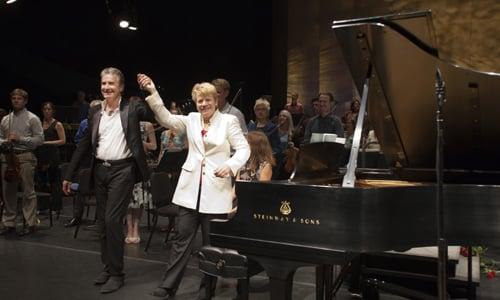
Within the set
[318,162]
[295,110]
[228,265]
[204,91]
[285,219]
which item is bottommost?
[228,265]

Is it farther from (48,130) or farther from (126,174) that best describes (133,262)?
(48,130)

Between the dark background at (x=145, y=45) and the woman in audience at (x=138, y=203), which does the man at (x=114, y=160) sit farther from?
the dark background at (x=145, y=45)

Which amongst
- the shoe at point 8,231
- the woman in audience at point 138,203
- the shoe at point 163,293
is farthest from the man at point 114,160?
the shoe at point 8,231

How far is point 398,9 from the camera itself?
839cm

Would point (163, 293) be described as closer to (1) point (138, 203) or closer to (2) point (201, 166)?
(2) point (201, 166)

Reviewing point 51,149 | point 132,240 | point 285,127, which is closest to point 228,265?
point 132,240

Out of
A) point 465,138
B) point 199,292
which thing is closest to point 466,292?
point 465,138

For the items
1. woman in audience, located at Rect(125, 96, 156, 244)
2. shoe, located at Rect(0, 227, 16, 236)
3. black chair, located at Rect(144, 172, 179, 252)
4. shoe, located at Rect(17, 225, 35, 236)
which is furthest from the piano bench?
shoe, located at Rect(0, 227, 16, 236)

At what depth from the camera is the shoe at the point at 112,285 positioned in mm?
3938

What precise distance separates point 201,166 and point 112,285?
125 centimetres

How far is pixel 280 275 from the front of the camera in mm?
2307

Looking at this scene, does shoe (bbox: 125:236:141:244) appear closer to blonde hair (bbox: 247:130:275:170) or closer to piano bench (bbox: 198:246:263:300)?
blonde hair (bbox: 247:130:275:170)

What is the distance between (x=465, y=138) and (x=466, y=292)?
4.41ft

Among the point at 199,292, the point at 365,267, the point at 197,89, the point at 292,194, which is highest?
the point at 197,89
